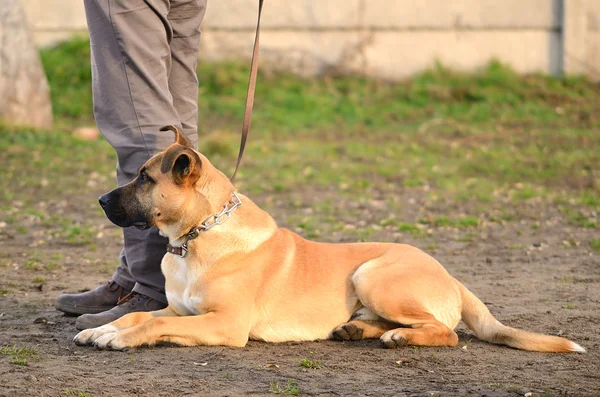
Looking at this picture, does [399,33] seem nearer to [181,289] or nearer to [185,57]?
[185,57]

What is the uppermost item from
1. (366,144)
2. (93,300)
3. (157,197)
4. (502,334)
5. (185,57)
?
(185,57)

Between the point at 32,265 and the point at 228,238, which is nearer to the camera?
the point at 228,238

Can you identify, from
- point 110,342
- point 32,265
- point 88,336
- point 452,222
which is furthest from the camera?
point 452,222

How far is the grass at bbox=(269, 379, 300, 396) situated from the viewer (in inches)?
142

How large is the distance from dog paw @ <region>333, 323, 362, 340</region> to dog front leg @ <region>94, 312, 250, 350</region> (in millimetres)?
609

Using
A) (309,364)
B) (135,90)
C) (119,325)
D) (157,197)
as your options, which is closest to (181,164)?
(157,197)

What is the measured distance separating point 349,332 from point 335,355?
0.27 meters

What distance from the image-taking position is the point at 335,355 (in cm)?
432

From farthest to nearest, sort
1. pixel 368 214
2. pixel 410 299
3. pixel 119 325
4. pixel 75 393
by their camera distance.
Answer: pixel 368 214 < pixel 410 299 < pixel 119 325 < pixel 75 393

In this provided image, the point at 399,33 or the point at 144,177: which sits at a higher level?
the point at 144,177

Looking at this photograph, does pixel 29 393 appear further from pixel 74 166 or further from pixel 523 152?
pixel 523 152

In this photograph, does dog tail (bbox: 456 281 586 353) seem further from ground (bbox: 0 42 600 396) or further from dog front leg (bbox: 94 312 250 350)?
dog front leg (bbox: 94 312 250 350)

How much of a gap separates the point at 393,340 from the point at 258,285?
0.74 metres

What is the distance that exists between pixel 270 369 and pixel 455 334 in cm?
110
